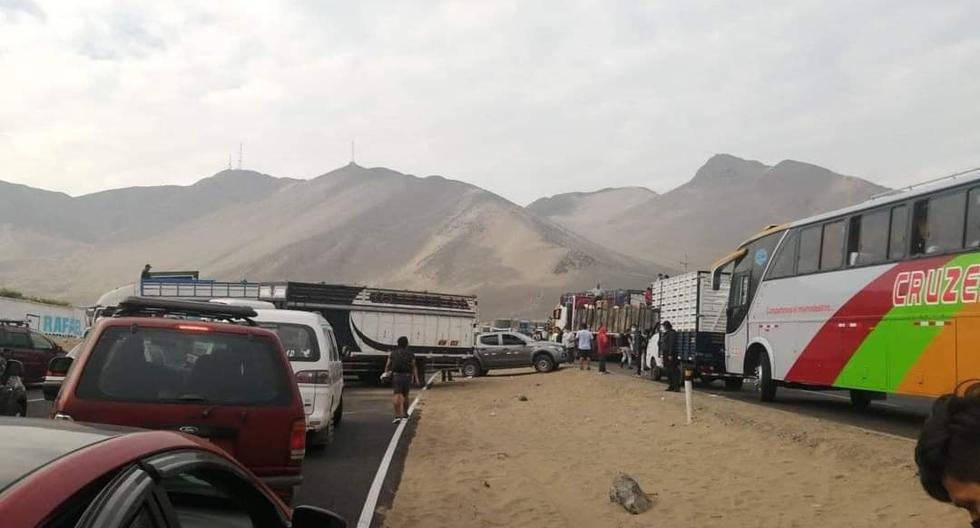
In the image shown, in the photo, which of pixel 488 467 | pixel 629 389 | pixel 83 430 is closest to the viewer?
pixel 83 430

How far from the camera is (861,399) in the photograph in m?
17.8

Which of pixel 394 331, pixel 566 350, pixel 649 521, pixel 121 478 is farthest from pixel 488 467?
pixel 566 350

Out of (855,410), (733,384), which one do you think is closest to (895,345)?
(855,410)

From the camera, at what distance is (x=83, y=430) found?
2.62 m

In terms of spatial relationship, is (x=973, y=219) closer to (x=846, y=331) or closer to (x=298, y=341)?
(x=846, y=331)

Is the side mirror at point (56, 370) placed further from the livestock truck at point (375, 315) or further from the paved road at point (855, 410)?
the livestock truck at point (375, 315)

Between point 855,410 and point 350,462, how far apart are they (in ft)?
37.8

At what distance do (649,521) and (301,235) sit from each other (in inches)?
6144

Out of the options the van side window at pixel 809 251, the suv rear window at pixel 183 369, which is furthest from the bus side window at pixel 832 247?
the suv rear window at pixel 183 369

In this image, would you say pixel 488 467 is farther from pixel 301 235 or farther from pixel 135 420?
pixel 301 235

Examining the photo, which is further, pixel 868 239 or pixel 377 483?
pixel 868 239

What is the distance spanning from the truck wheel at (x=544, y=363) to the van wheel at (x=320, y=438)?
1951cm

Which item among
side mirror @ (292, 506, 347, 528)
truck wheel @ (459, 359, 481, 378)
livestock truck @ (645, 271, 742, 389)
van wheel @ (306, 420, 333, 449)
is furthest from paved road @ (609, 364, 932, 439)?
side mirror @ (292, 506, 347, 528)

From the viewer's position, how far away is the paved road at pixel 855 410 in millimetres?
14453
